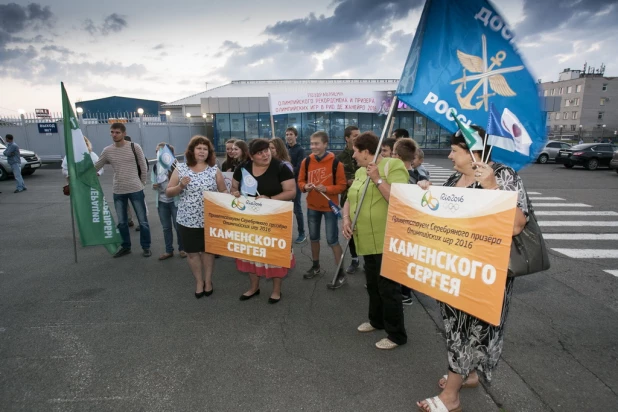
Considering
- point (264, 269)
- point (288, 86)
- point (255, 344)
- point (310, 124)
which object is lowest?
point (255, 344)

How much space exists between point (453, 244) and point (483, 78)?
1.31 metres

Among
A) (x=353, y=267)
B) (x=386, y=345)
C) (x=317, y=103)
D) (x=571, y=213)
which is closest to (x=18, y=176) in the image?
(x=317, y=103)

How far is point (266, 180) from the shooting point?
404 centimetres

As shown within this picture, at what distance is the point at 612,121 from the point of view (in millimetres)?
63188

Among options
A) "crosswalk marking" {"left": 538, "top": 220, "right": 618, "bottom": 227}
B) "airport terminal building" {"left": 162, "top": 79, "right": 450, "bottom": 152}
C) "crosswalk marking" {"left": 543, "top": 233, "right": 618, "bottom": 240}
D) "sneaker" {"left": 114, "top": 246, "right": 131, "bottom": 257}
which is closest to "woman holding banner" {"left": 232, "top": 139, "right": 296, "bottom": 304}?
"sneaker" {"left": 114, "top": 246, "right": 131, "bottom": 257}

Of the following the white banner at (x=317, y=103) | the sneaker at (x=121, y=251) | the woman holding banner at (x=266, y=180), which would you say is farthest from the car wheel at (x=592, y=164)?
the sneaker at (x=121, y=251)

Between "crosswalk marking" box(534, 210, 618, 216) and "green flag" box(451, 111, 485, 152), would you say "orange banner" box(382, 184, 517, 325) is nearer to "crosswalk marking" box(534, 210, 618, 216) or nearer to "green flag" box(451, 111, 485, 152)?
"green flag" box(451, 111, 485, 152)

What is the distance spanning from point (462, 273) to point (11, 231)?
8.72 meters

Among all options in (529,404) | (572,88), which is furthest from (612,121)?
(529,404)

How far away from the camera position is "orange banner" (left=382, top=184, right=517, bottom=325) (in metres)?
2.18

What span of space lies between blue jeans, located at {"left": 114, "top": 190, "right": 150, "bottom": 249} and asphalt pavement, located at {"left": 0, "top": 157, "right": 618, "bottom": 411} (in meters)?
0.38

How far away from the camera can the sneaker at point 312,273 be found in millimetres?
4938

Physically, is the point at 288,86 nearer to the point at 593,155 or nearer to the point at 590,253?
the point at 593,155

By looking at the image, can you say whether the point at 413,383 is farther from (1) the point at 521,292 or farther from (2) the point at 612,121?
(2) the point at 612,121
